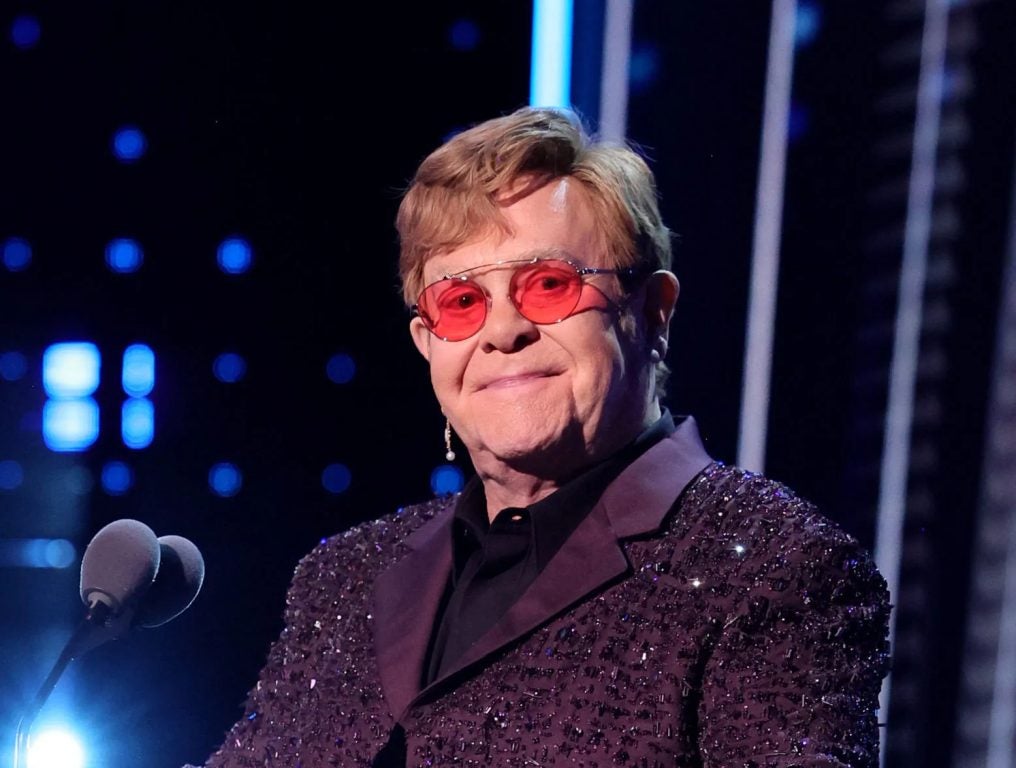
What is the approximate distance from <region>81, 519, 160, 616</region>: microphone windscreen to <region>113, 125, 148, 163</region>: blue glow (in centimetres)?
178

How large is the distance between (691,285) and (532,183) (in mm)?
682

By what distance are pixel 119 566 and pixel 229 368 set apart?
61.7 inches

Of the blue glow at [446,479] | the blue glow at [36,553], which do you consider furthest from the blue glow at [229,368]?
the blue glow at [36,553]

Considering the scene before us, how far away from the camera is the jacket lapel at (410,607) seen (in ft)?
6.09

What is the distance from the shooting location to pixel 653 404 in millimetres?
2004

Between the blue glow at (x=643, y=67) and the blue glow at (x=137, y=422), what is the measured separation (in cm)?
151

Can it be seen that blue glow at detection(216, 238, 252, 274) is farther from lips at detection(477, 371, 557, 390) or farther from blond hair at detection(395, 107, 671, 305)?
lips at detection(477, 371, 557, 390)

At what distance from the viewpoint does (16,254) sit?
3236 millimetres

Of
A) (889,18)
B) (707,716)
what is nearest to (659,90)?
(889,18)

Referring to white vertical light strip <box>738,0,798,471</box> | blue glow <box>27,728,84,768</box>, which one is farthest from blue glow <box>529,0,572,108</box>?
blue glow <box>27,728,84,768</box>

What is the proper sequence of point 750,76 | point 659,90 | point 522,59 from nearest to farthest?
point 750,76 < point 659,90 < point 522,59

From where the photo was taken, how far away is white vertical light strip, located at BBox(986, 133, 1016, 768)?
190 centimetres

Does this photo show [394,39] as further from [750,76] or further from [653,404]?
[653,404]

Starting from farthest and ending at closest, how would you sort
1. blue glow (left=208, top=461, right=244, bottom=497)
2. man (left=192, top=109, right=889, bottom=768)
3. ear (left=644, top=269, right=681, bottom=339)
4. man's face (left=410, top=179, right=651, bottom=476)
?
blue glow (left=208, top=461, right=244, bottom=497) < ear (left=644, top=269, right=681, bottom=339) < man's face (left=410, top=179, right=651, bottom=476) < man (left=192, top=109, right=889, bottom=768)
